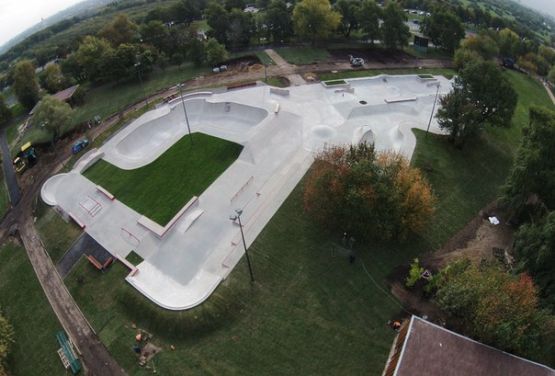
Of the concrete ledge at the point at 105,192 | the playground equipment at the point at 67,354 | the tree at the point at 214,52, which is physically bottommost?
the playground equipment at the point at 67,354

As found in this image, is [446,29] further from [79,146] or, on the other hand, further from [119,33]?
[79,146]

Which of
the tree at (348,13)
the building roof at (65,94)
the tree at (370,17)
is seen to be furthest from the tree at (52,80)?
the tree at (370,17)

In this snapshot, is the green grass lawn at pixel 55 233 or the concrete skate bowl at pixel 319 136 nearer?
the green grass lawn at pixel 55 233

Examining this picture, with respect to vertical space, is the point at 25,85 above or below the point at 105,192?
above

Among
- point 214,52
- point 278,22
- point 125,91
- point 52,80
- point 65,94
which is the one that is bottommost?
point 125,91

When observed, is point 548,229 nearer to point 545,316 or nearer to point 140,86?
point 545,316

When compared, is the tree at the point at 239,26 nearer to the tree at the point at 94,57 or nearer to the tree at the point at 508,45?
the tree at the point at 94,57

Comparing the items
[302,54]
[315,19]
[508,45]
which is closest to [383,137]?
[302,54]
